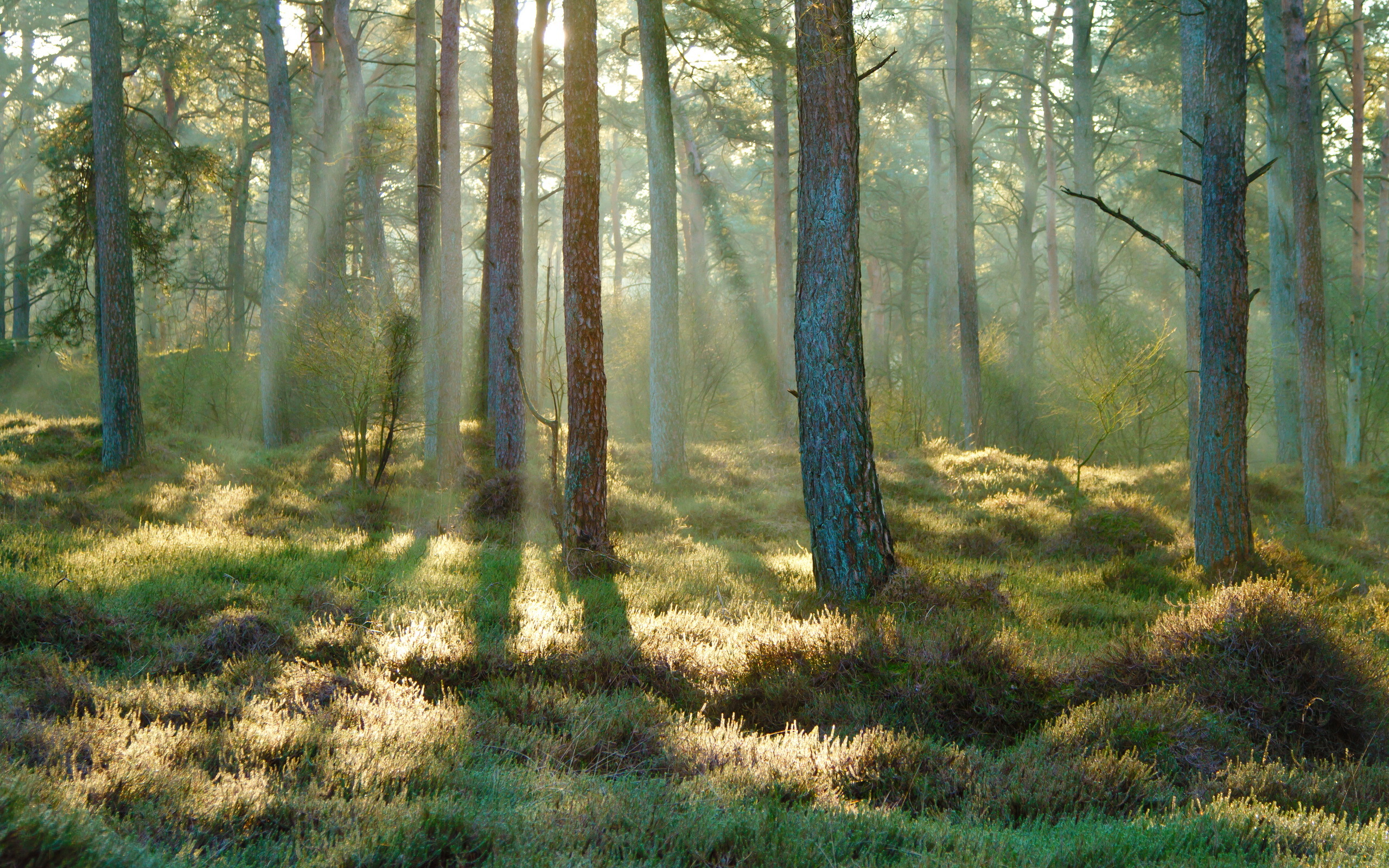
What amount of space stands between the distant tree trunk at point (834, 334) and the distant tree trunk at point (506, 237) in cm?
602

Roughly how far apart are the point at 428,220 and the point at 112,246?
4520 millimetres

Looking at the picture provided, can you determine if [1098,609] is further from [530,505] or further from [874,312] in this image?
[874,312]

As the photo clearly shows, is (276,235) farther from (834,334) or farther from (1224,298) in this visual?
(1224,298)

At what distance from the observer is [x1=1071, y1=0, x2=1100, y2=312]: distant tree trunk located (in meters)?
19.8

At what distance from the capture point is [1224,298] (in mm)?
7633

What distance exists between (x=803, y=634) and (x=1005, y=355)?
81.1 ft

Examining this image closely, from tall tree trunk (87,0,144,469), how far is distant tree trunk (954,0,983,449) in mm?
14402

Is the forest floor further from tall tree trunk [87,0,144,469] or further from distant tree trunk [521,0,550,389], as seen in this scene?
distant tree trunk [521,0,550,389]

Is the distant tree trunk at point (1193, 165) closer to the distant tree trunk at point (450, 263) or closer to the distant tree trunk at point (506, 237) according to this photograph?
the distant tree trunk at point (506, 237)

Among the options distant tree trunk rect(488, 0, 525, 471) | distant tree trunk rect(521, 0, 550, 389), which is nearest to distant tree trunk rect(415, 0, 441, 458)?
distant tree trunk rect(488, 0, 525, 471)

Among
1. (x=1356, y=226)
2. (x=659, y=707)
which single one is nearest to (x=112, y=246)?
(x=659, y=707)

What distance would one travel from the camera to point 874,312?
3425 cm

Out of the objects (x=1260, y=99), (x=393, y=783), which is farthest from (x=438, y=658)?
(x=1260, y=99)

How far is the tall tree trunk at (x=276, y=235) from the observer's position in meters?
16.8
